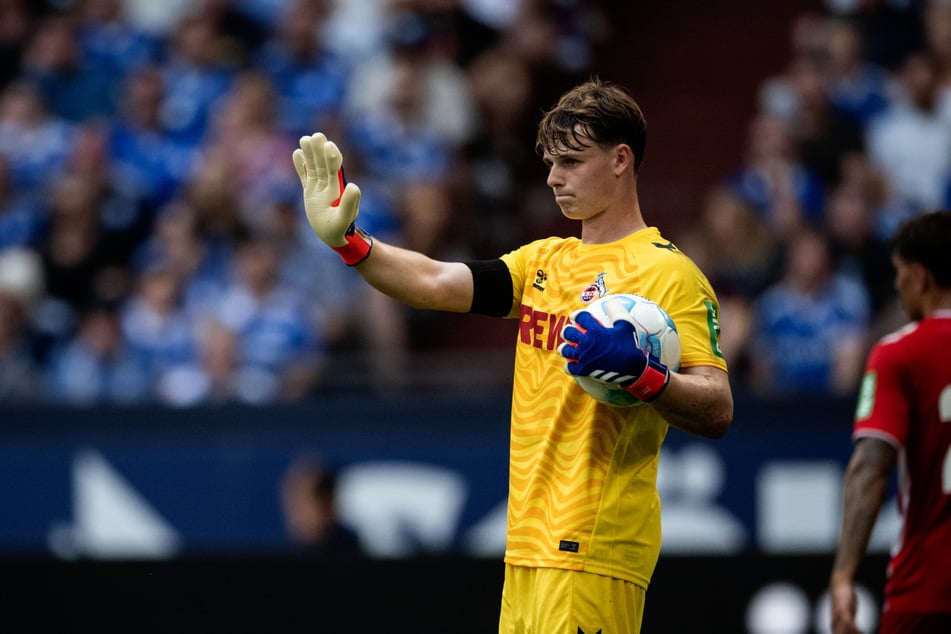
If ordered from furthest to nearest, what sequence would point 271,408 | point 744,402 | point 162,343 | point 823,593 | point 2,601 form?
point 162,343
point 271,408
point 744,402
point 2,601
point 823,593

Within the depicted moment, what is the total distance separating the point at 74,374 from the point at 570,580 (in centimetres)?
733

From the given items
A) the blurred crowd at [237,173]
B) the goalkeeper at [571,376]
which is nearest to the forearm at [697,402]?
the goalkeeper at [571,376]

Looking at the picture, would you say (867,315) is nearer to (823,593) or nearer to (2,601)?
(823,593)

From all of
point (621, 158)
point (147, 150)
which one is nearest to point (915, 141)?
point (147, 150)

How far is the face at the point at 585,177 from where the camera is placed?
15.3 ft

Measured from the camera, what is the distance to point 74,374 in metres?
11.0

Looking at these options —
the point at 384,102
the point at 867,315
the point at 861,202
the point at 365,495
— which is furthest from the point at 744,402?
the point at 384,102

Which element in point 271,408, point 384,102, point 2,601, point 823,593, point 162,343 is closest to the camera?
point 823,593

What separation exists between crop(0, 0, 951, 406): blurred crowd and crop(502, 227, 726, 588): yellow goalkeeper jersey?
15.9ft

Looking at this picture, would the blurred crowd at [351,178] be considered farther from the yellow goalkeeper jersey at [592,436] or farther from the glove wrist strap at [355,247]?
the glove wrist strap at [355,247]

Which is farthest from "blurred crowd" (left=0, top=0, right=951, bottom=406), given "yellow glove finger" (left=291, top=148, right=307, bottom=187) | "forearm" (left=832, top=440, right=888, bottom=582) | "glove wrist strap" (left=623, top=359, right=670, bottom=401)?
"glove wrist strap" (left=623, top=359, right=670, bottom=401)

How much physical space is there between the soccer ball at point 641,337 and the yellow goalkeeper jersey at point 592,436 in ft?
0.36

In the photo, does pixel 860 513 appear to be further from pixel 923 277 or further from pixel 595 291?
pixel 595 291

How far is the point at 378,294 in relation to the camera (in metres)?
10.3
